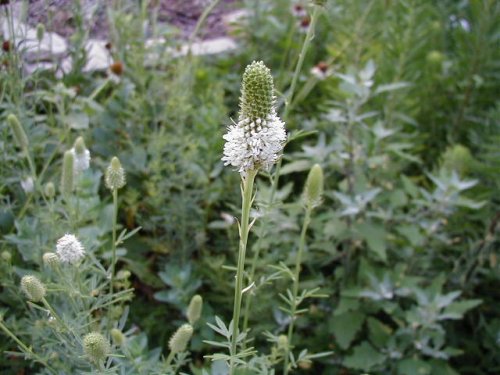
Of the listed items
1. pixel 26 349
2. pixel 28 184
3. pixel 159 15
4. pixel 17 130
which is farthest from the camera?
pixel 159 15

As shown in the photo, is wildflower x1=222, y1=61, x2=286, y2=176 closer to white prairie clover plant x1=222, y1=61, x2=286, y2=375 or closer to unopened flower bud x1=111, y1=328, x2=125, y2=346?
white prairie clover plant x1=222, y1=61, x2=286, y2=375

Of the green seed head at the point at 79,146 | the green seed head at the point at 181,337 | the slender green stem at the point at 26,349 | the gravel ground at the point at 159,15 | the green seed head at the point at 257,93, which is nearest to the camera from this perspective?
the green seed head at the point at 257,93

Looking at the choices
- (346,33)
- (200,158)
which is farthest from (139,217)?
(346,33)

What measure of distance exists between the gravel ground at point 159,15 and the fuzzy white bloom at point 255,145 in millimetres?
1608

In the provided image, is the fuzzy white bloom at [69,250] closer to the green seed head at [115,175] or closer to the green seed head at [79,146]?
the green seed head at [115,175]

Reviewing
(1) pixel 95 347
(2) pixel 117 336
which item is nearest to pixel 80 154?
(2) pixel 117 336

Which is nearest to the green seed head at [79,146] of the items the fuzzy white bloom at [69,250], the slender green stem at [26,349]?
the fuzzy white bloom at [69,250]

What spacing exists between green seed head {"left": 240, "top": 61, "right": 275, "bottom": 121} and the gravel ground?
1.60 m

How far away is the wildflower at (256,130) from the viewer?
4.03 ft

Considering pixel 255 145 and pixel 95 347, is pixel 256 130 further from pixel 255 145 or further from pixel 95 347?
pixel 95 347

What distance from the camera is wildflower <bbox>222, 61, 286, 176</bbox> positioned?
1.23 m

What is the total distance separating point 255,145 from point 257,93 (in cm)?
11

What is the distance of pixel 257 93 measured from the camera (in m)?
1.23

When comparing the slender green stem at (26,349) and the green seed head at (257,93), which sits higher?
the green seed head at (257,93)
